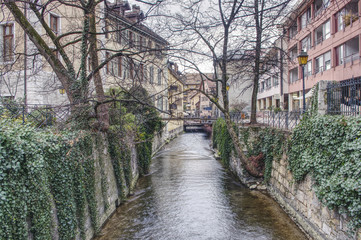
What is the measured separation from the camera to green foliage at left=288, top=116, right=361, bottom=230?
6129mm

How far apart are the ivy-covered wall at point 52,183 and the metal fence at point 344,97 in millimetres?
7807

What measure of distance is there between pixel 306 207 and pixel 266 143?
196 inches

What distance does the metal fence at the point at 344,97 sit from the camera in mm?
8039

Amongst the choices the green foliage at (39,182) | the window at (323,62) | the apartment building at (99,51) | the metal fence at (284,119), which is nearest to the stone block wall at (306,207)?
the metal fence at (284,119)

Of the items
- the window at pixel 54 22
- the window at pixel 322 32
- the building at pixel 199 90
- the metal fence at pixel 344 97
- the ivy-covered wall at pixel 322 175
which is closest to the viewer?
the ivy-covered wall at pixel 322 175

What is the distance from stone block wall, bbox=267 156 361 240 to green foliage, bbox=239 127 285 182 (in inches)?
19.5

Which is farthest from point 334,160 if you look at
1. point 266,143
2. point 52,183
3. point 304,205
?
point 52,183

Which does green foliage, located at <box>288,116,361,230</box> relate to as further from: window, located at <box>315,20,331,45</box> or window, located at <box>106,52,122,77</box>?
window, located at <box>315,20,331,45</box>

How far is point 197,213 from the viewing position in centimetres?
1061

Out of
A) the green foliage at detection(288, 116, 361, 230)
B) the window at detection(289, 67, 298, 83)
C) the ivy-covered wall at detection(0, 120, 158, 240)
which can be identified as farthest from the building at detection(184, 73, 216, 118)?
the window at detection(289, 67, 298, 83)

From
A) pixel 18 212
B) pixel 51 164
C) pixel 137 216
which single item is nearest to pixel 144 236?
pixel 137 216

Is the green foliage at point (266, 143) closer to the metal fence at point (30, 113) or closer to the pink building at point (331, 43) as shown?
the pink building at point (331, 43)

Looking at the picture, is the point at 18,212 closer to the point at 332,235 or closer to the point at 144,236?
the point at 144,236

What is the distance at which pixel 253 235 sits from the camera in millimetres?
8703
